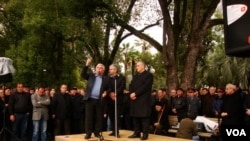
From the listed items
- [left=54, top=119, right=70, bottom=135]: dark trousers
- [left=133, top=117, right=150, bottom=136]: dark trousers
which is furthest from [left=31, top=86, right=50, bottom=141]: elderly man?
[left=133, top=117, right=150, bottom=136]: dark trousers

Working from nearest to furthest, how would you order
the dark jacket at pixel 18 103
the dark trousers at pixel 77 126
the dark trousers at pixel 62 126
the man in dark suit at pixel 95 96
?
1. the man in dark suit at pixel 95 96
2. the dark jacket at pixel 18 103
3. the dark trousers at pixel 62 126
4. the dark trousers at pixel 77 126

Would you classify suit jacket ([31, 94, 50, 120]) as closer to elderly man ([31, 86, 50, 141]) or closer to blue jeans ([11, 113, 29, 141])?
elderly man ([31, 86, 50, 141])

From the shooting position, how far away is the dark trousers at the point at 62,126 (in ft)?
45.2

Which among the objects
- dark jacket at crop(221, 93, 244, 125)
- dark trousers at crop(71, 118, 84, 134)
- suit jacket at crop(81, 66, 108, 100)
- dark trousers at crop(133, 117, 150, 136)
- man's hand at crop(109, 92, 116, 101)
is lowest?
dark trousers at crop(71, 118, 84, 134)

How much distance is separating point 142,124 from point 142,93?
0.75m

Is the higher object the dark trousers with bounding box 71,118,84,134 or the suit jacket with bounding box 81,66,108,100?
the suit jacket with bounding box 81,66,108,100

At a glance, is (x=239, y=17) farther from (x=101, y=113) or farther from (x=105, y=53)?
(x=105, y=53)

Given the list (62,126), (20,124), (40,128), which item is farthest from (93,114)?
(62,126)

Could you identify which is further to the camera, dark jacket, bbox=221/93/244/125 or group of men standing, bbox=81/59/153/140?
dark jacket, bbox=221/93/244/125

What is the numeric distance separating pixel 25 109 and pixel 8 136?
1.16 meters

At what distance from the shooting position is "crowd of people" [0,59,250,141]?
9.25m

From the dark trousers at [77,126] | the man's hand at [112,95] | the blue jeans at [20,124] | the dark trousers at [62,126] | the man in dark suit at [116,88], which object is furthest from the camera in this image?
the dark trousers at [77,126]

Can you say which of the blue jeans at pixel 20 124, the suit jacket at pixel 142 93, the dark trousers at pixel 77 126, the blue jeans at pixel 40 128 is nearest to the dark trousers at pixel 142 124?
the suit jacket at pixel 142 93

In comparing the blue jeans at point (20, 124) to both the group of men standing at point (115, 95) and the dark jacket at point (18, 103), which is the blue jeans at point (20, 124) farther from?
the group of men standing at point (115, 95)
